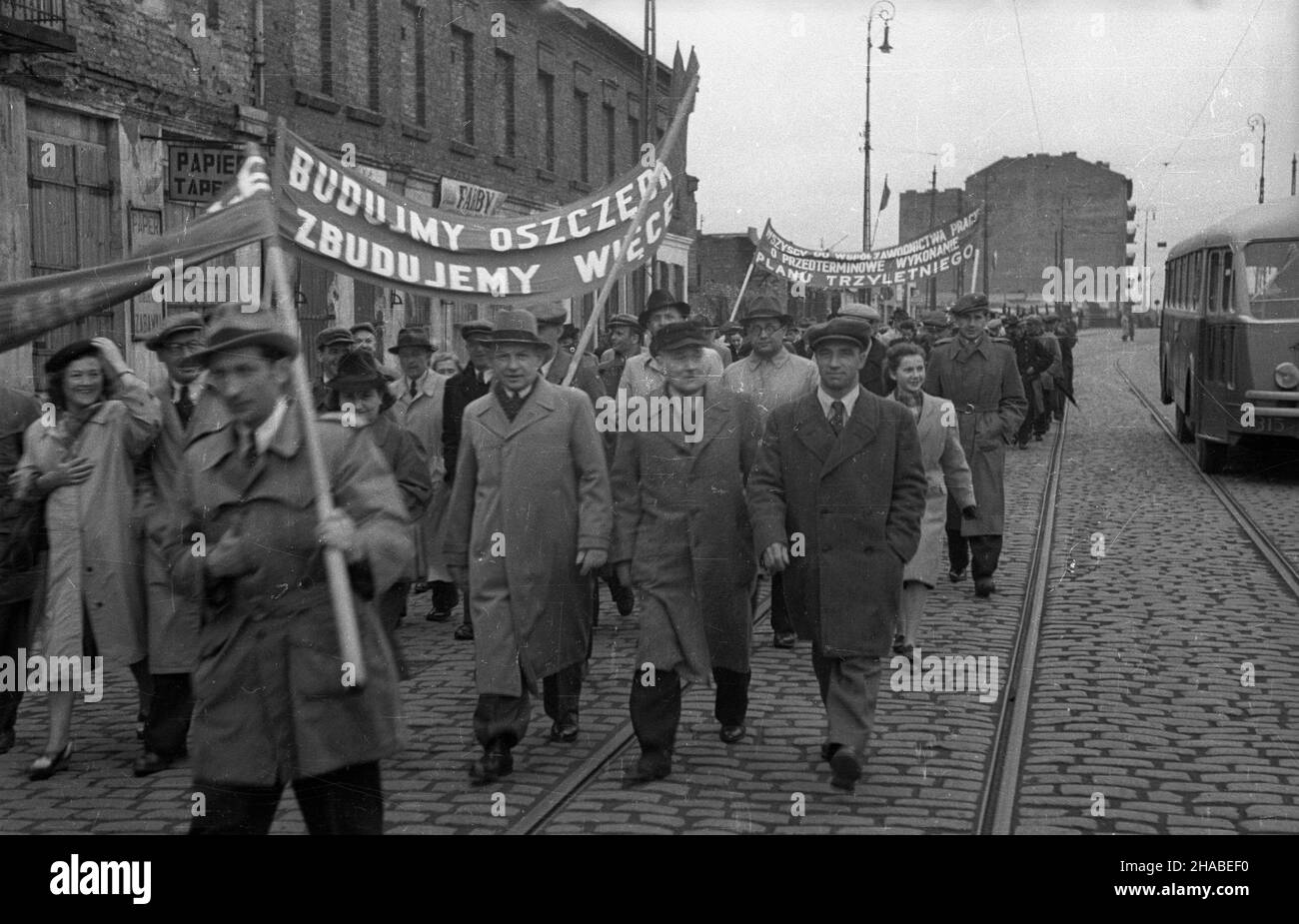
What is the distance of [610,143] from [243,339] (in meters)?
22.7

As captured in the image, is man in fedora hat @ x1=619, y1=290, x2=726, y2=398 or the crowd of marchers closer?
the crowd of marchers

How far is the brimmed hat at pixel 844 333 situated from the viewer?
6395mm

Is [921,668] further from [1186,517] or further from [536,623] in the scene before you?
[1186,517]

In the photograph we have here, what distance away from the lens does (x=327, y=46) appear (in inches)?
807

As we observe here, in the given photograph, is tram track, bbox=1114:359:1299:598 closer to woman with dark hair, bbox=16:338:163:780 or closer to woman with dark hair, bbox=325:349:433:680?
woman with dark hair, bbox=325:349:433:680

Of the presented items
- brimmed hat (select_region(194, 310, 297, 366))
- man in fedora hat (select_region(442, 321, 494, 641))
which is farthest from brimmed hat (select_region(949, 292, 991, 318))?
brimmed hat (select_region(194, 310, 297, 366))

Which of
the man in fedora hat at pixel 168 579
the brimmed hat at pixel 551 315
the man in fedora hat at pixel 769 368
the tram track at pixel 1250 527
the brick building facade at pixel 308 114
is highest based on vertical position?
the brick building facade at pixel 308 114

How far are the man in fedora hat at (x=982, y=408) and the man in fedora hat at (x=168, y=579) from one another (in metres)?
5.38

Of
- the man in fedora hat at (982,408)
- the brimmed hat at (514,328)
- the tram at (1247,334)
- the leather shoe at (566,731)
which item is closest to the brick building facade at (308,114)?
the man in fedora hat at (982,408)

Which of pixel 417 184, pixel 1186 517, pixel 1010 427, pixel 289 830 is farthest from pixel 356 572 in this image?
pixel 417 184

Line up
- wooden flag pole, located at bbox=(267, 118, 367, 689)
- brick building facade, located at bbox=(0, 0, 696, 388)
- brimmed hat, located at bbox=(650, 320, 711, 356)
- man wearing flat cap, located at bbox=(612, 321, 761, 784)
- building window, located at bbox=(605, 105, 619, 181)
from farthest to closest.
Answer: building window, located at bbox=(605, 105, 619, 181) → brick building facade, located at bbox=(0, 0, 696, 388) → brimmed hat, located at bbox=(650, 320, 711, 356) → man wearing flat cap, located at bbox=(612, 321, 761, 784) → wooden flag pole, located at bbox=(267, 118, 367, 689)

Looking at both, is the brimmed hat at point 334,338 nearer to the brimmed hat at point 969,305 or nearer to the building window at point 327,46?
the brimmed hat at point 969,305

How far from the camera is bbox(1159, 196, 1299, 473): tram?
659 inches
